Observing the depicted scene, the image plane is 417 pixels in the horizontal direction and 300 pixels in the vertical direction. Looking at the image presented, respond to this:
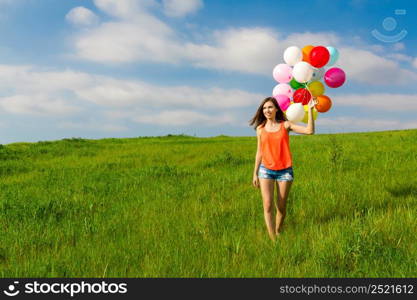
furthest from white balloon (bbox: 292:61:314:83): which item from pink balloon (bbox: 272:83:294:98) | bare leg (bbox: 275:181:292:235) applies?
bare leg (bbox: 275:181:292:235)

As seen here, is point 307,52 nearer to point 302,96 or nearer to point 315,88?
point 315,88

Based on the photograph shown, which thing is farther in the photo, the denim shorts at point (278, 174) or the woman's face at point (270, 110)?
the woman's face at point (270, 110)

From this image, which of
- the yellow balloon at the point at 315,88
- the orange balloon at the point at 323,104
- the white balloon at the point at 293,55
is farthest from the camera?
the white balloon at the point at 293,55

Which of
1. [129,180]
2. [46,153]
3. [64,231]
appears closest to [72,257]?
[64,231]

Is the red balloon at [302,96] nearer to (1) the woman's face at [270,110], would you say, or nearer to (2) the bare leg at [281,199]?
(1) the woman's face at [270,110]

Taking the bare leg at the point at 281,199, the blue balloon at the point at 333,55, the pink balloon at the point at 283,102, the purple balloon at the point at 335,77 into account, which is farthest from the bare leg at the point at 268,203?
the blue balloon at the point at 333,55

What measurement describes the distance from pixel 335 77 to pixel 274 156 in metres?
2.01

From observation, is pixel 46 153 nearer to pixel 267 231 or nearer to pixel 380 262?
pixel 267 231

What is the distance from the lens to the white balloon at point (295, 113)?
5105 mm

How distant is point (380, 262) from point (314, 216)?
1.77m

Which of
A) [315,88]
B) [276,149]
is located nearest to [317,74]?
[315,88]

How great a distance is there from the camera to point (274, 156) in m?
4.85

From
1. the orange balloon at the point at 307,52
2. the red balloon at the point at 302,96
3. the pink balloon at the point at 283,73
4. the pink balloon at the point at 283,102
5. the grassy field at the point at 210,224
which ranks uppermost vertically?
the orange balloon at the point at 307,52

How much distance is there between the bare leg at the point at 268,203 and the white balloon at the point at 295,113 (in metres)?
0.93
